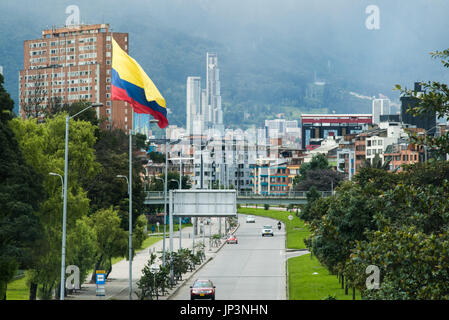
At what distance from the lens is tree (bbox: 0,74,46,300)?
38831mm

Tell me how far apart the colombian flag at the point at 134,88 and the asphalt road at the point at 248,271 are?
1246 centimetres

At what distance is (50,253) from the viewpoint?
44.1 m

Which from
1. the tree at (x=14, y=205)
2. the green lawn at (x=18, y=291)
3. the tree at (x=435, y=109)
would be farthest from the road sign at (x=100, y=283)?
the tree at (x=435, y=109)

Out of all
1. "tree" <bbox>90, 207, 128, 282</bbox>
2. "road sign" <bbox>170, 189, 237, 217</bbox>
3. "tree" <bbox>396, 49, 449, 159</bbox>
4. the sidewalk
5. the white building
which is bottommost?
the sidewalk

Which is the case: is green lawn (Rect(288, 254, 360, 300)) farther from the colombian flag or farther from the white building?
the white building

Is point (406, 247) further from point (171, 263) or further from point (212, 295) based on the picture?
point (171, 263)

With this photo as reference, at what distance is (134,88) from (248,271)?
34.8 m

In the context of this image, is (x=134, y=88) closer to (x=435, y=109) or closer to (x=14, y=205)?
(x=14, y=205)

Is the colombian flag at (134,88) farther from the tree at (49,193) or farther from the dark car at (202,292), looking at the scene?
the dark car at (202,292)

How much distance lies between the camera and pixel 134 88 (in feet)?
134

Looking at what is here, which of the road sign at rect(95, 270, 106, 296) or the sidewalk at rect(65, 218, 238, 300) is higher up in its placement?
the road sign at rect(95, 270, 106, 296)

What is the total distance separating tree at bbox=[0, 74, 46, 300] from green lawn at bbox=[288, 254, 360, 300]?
15232 mm

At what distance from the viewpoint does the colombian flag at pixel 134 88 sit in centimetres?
4047

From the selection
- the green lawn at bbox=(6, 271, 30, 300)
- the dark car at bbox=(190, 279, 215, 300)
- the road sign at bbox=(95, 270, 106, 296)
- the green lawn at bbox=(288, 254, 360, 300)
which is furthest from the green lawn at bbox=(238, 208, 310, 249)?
the road sign at bbox=(95, 270, 106, 296)
